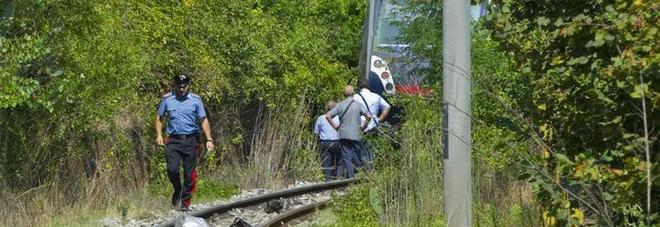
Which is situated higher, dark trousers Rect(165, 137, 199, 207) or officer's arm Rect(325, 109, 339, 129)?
officer's arm Rect(325, 109, 339, 129)

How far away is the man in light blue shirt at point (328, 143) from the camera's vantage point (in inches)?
794

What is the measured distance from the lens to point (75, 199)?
1489 centimetres

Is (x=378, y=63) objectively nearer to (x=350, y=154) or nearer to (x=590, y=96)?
(x=350, y=154)

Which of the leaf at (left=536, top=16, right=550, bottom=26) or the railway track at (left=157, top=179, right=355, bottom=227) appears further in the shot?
the railway track at (left=157, top=179, right=355, bottom=227)

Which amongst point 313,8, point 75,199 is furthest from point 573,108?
point 313,8

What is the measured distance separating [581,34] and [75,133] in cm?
985

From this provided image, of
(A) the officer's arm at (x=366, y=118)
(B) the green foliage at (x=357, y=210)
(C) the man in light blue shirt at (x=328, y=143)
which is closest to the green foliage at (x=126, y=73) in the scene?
(C) the man in light blue shirt at (x=328, y=143)

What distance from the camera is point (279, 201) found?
16219mm

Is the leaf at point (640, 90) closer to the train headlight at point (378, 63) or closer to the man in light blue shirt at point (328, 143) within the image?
the man in light blue shirt at point (328, 143)

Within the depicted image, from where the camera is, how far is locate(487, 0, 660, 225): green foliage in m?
5.95

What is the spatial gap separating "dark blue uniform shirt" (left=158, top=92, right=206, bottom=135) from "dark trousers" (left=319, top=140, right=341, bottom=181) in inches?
236

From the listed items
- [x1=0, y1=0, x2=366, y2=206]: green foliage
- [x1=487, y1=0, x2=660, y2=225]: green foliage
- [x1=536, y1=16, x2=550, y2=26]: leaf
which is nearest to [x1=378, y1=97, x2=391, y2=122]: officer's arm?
[x1=0, y1=0, x2=366, y2=206]: green foliage

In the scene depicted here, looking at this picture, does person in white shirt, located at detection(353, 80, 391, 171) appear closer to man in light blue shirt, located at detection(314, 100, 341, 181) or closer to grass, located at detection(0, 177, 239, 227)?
man in light blue shirt, located at detection(314, 100, 341, 181)

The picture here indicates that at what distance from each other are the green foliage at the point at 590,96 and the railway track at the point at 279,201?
628cm
